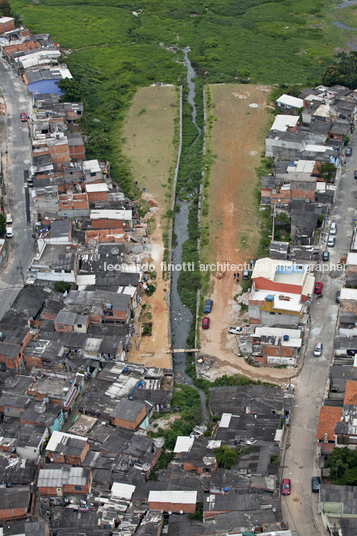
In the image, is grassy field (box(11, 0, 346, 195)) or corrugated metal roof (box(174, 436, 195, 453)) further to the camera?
grassy field (box(11, 0, 346, 195))

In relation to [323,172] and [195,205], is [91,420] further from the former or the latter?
[323,172]

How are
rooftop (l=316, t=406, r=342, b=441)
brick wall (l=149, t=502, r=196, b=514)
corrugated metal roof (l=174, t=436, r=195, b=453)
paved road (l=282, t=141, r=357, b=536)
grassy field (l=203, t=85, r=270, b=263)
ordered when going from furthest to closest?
grassy field (l=203, t=85, r=270, b=263)
corrugated metal roof (l=174, t=436, r=195, b=453)
rooftop (l=316, t=406, r=342, b=441)
paved road (l=282, t=141, r=357, b=536)
brick wall (l=149, t=502, r=196, b=514)

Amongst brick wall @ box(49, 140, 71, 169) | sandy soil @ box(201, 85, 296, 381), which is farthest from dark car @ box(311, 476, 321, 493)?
brick wall @ box(49, 140, 71, 169)

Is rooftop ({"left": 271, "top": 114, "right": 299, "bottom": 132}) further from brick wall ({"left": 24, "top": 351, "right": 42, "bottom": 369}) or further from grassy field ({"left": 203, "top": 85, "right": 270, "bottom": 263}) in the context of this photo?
brick wall ({"left": 24, "top": 351, "right": 42, "bottom": 369})

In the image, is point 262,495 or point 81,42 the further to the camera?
point 81,42

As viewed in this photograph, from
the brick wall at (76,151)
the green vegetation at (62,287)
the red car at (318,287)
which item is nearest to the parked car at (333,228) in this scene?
the red car at (318,287)

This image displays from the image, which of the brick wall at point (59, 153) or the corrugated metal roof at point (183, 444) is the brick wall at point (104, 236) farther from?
the corrugated metal roof at point (183, 444)

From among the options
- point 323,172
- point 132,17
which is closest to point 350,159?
point 323,172
